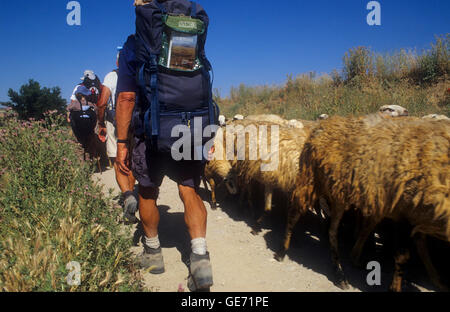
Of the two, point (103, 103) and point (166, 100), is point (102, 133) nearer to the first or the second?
point (103, 103)

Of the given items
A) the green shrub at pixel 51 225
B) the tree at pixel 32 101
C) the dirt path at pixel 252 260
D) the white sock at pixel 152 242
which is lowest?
the dirt path at pixel 252 260

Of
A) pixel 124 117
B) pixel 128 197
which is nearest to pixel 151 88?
pixel 124 117

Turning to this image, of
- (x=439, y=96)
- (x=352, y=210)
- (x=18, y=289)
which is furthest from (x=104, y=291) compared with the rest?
(x=439, y=96)

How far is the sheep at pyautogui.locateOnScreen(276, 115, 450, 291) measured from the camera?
7.22 ft

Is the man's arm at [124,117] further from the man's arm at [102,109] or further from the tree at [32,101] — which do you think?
the tree at [32,101]

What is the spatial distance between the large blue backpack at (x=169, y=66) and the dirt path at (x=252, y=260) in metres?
1.47

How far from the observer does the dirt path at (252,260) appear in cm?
291

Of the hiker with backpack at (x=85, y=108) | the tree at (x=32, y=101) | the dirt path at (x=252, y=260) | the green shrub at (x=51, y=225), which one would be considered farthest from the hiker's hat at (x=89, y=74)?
the tree at (x=32, y=101)

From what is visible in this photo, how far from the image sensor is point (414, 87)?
9.26m

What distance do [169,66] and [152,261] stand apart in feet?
6.25

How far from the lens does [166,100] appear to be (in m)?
2.46

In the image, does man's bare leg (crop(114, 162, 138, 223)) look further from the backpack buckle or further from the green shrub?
the backpack buckle

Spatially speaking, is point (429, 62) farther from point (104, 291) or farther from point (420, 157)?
point (104, 291)
